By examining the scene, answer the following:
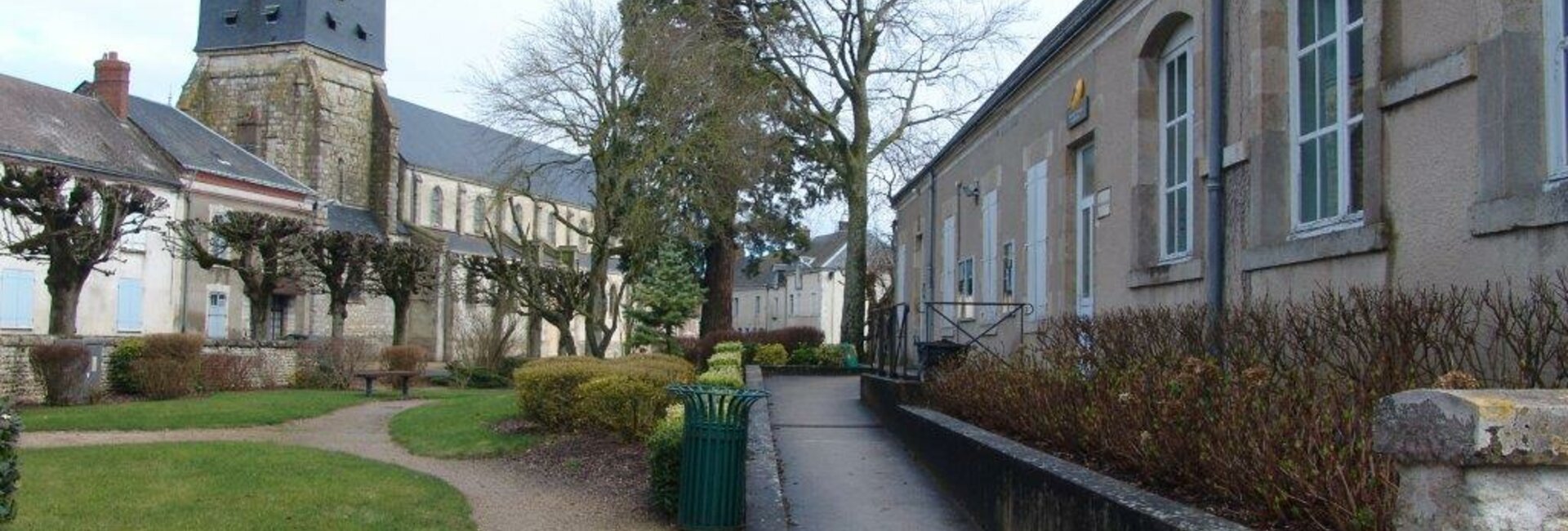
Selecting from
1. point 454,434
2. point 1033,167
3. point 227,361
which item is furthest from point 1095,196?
point 227,361

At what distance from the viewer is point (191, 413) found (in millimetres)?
19125

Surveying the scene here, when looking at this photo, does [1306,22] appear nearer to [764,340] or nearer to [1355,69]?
[1355,69]

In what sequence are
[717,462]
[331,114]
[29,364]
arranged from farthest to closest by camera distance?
[331,114] < [29,364] < [717,462]

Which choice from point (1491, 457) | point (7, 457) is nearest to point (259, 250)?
point (7, 457)

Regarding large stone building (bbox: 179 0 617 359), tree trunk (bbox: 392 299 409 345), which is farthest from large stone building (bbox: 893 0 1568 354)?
large stone building (bbox: 179 0 617 359)

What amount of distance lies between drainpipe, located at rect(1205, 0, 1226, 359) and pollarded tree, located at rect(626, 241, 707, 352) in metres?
26.2

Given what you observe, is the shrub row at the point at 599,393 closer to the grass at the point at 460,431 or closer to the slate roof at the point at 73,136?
the grass at the point at 460,431

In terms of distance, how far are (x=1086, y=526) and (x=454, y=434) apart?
1073 centimetres

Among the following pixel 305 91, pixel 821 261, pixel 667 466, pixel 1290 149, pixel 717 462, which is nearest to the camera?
pixel 1290 149

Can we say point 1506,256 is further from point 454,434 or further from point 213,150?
point 213,150

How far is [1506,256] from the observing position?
18.7ft

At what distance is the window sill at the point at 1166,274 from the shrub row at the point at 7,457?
7.76m

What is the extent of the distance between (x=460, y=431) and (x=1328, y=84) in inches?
433

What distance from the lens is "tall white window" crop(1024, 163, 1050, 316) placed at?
13.7 metres
